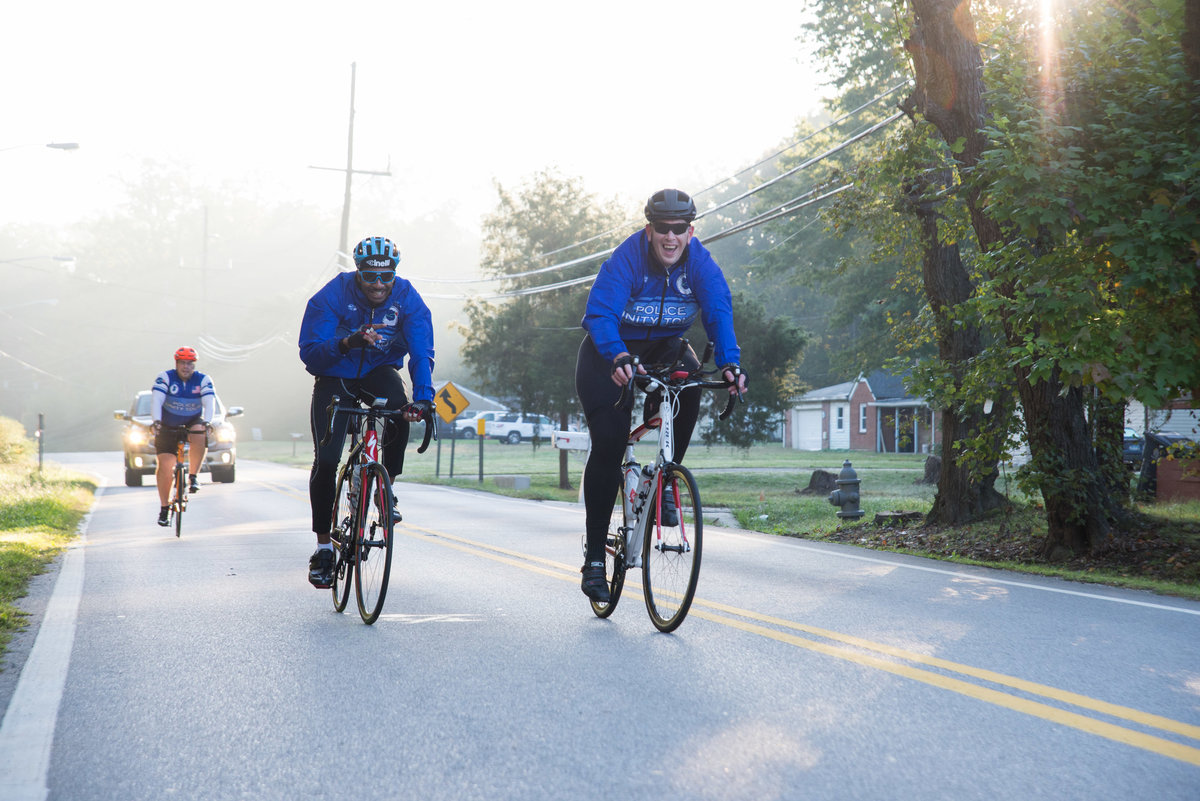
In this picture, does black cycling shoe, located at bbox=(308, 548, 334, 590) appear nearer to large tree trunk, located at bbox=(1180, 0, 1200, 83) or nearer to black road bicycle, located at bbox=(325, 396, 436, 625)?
black road bicycle, located at bbox=(325, 396, 436, 625)

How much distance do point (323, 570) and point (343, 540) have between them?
310 millimetres

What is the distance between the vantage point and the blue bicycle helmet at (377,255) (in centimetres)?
618

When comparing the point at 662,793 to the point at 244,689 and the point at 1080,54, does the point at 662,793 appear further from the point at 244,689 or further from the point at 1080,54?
the point at 1080,54

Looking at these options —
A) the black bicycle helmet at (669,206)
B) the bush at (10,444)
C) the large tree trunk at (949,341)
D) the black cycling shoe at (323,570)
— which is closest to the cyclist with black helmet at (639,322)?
the black bicycle helmet at (669,206)

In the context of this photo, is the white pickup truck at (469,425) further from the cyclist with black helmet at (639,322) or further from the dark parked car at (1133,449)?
the cyclist with black helmet at (639,322)

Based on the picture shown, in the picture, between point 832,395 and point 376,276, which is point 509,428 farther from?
point 376,276

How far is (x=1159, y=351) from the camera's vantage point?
8023 mm

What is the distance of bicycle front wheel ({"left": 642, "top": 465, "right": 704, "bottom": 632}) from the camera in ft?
17.5

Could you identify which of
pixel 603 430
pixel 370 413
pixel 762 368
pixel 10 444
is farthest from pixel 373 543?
pixel 10 444

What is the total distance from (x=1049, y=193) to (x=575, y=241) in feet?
72.4

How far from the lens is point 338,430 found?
638 centimetres

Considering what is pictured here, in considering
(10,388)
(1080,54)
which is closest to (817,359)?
(10,388)

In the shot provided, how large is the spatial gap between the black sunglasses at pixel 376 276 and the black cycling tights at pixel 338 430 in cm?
60

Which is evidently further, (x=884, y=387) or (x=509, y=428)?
(x=509, y=428)
